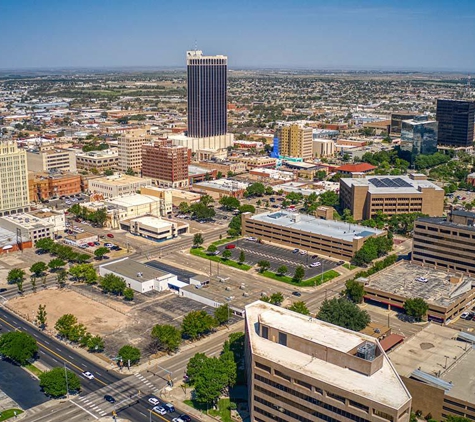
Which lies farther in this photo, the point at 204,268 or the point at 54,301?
the point at 204,268

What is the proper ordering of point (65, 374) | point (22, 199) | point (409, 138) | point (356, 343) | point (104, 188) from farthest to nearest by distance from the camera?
point (409, 138), point (104, 188), point (22, 199), point (65, 374), point (356, 343)

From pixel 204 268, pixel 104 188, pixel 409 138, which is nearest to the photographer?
pixel 204 268

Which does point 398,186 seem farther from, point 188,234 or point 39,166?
point 39,166

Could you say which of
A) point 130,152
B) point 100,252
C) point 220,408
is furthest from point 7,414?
point 130,152

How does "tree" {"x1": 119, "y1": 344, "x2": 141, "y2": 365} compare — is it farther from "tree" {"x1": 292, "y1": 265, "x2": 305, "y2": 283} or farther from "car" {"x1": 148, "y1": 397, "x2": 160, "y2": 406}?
"tree" {"x1": 292, "y1": 265, "x2": 305, "y2": 283}

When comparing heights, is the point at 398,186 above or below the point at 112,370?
above

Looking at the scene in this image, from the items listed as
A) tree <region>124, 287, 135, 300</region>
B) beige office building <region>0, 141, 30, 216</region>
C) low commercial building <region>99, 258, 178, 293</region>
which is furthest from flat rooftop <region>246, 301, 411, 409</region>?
beige office building <region>0, 141, 30, 216</region>

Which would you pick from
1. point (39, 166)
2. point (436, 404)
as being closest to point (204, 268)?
point (436, 404)

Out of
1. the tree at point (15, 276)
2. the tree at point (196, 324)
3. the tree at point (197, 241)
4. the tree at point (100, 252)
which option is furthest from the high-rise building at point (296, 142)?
the tree at point (196, 324)
